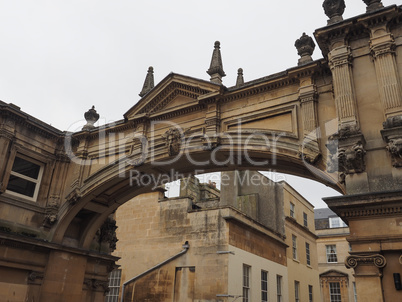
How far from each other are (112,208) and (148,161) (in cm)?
325

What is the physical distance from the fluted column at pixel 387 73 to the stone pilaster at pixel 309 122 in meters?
1.47

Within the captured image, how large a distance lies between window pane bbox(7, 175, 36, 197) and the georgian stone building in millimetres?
7699

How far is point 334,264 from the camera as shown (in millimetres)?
34281

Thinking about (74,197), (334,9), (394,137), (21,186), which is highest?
(334,9)

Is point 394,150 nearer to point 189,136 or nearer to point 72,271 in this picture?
→ point 189,136

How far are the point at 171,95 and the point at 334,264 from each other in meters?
29.1

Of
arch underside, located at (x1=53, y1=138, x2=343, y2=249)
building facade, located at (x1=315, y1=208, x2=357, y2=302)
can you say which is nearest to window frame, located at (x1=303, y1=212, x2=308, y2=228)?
building facade, located at (x1=315, y1=208, x2=357, y2=302)

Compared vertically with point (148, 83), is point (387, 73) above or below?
below

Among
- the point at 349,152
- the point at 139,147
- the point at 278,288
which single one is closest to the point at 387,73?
the point at 349,152

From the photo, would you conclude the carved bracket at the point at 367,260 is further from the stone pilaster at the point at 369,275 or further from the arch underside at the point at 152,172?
the arch underside at the point at 152,172

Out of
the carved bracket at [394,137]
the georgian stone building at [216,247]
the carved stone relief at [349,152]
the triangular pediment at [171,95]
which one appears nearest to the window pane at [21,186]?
the triangular pediment at [171,95]

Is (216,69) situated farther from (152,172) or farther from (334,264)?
(334,264)

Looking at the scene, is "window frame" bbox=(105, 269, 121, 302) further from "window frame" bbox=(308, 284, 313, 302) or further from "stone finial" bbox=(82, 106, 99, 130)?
"window frame" bbox=(308, 284, 313, 302)

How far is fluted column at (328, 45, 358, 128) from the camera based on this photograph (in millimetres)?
7422
